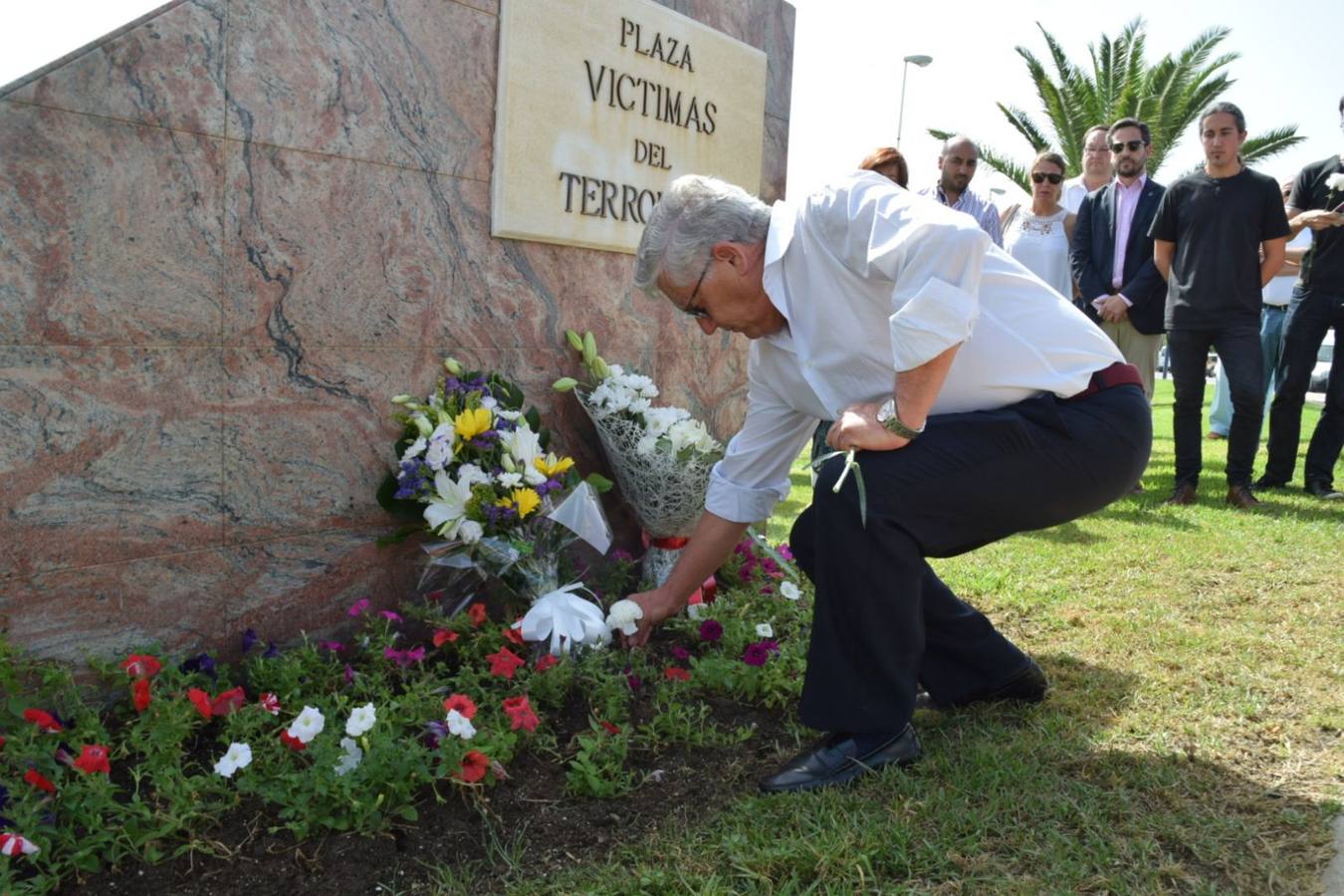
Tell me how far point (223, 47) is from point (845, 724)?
2158mm

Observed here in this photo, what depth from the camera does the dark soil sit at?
2.04 metres

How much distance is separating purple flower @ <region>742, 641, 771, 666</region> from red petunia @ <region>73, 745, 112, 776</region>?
152 cm

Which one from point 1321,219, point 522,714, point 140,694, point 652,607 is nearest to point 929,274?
point 652,607

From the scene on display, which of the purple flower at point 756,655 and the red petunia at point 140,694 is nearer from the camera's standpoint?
the red petunia at point 140,694

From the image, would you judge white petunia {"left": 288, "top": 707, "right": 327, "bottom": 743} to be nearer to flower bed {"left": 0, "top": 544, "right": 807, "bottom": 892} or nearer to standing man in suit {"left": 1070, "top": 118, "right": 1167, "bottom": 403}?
flower bed {"left": 0, "top": 544, "right": 807, "bottom": 892}

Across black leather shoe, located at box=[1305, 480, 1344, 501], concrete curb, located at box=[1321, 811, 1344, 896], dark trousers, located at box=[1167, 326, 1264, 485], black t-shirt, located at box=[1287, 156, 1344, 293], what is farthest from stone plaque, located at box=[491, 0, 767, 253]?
black leather shoe, located at box=[1305, 480, 1344, 501]

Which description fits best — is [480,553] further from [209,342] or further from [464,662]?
[209,342]

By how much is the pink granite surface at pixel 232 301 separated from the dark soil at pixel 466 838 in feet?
2.69

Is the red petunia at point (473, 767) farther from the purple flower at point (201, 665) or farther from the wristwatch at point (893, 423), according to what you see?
the wristwatch at point (893, 423)

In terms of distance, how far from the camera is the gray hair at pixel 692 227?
2400 millimetres

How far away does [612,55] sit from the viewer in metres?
3.79

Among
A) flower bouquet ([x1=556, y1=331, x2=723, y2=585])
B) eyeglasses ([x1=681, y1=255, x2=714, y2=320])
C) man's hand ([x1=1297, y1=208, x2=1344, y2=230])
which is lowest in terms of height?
flower bouquet ([x1=556, y1=331, x2=723, y2=585])

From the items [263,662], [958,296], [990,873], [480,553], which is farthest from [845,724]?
[263,662]

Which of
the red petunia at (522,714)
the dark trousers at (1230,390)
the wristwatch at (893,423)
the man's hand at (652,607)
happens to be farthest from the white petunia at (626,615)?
the dark trousers at (1230,390)
